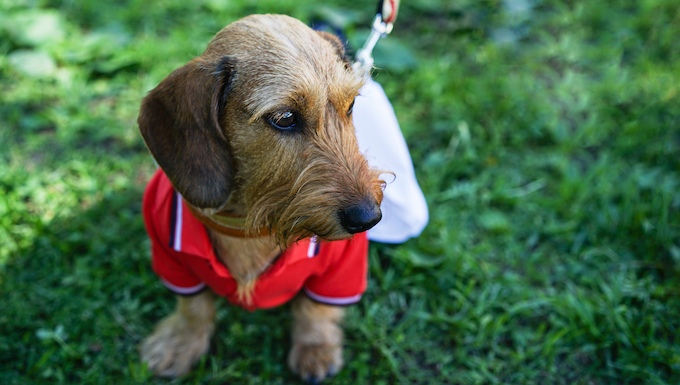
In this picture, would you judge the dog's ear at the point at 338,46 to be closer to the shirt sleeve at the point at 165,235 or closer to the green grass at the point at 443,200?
the shirt sleeve at the point at 165,235

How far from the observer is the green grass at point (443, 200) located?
8.96 ft

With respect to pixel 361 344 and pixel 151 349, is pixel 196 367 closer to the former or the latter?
pixel 151 349

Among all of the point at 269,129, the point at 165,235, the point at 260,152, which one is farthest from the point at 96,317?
the point at 269,129

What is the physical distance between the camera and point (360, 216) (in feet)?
6.00

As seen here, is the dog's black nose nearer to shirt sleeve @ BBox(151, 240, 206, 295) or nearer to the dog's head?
the dog's head

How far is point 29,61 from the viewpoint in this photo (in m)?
4.29

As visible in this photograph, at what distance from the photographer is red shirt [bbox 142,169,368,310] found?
2166mm

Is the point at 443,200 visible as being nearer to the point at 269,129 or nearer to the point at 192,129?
the point at 269,129

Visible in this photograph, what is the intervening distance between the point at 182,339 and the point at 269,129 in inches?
57.8

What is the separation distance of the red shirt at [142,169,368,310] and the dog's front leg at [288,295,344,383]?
7.4 inches

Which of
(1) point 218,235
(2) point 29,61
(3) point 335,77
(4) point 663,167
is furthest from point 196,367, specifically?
(4) point 663,167

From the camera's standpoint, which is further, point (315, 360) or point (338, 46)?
point (315, 360)

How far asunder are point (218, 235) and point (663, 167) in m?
3.56

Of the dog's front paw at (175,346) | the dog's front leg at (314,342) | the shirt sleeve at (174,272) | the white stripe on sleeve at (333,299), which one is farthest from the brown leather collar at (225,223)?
the dog's front paw at (175,346)
